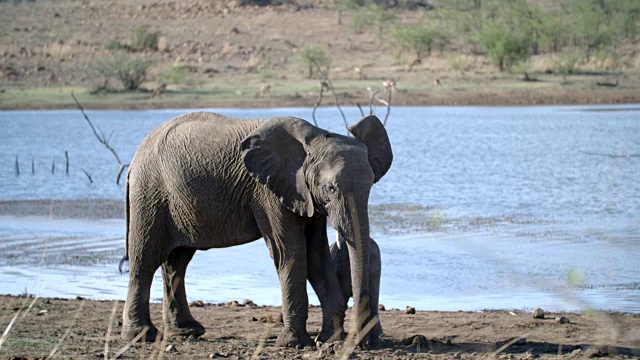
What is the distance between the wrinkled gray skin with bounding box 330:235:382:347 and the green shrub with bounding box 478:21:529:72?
112ft

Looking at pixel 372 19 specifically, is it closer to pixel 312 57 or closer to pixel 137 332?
pixel 312 57

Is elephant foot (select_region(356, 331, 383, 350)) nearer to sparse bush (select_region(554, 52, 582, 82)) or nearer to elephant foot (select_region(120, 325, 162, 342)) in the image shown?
elephant foot (select_region(120, 325, 162, 342))

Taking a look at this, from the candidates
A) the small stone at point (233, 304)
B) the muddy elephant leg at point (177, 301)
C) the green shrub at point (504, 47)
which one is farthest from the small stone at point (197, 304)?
the green shrub at point (504, 47)

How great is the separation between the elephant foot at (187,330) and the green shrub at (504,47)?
34080 millimetres

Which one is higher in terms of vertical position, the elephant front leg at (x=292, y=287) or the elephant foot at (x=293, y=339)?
the elephant front leg at (x=292, y=287)

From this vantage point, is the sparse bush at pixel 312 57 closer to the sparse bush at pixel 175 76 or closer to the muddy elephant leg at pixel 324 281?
the sparse bush at pixel 175 76

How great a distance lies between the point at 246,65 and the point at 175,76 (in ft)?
11.4

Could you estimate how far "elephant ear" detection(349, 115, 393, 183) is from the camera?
8188 millimetres

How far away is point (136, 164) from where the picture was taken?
28.6ft

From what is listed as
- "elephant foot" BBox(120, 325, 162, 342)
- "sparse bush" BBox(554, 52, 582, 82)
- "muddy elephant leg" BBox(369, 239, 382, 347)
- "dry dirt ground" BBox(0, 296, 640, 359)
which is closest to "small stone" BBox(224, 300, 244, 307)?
"dry dirt ground" BBox(0, 296, 640, 359)

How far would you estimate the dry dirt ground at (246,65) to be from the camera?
124ft

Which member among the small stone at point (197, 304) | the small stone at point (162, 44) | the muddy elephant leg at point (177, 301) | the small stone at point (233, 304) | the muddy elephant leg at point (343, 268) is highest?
the muddy elephant leg at point (343, 268)

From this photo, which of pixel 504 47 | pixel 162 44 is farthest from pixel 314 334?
pixel 162 44

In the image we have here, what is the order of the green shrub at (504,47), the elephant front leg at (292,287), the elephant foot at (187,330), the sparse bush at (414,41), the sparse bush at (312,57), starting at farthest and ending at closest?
the sparse bush at (414,41)
the green shrub at (504,47)
the sparse bush at (312,57)
the elephant foot at (187,330)
the elephant front leg at (292,287)
